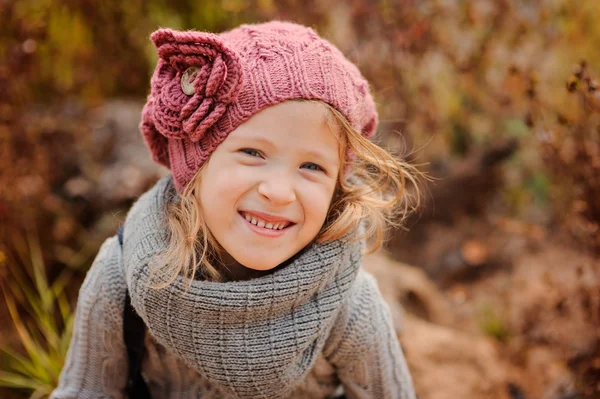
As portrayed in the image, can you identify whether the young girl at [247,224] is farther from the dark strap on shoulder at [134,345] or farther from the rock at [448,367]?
the rock at [448,367]

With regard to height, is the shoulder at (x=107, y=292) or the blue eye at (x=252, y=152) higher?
the blue eye at (x=252, y=152)

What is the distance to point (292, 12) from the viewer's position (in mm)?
3609

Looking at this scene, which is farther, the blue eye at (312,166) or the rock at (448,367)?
the rock at (448,367)

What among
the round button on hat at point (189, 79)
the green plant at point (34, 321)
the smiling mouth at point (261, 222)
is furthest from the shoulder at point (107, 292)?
the green plant at point (34, 321)

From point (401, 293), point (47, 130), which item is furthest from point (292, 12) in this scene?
point (401, 293)

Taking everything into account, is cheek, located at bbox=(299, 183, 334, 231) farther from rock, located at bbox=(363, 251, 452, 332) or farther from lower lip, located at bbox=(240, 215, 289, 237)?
rock, located at bbox=(363, 251, 452, 332)

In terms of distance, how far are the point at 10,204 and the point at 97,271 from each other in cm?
154

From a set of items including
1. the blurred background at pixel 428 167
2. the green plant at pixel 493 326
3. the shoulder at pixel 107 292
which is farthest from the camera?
the green plant at pixel 493 326

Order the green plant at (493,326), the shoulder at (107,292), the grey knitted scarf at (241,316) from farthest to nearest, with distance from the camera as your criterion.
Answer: the green plant at (493,326) → the shoulder at (107,292) → the grey knitted scarf at (241,316)

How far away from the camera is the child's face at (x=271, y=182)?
1.37 m

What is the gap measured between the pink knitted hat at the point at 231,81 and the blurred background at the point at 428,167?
1064mm

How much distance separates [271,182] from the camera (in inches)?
54.7

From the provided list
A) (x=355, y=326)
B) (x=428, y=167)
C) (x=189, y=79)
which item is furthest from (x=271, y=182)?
(x=428, y=167)

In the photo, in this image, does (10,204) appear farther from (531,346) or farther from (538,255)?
(538,255)
